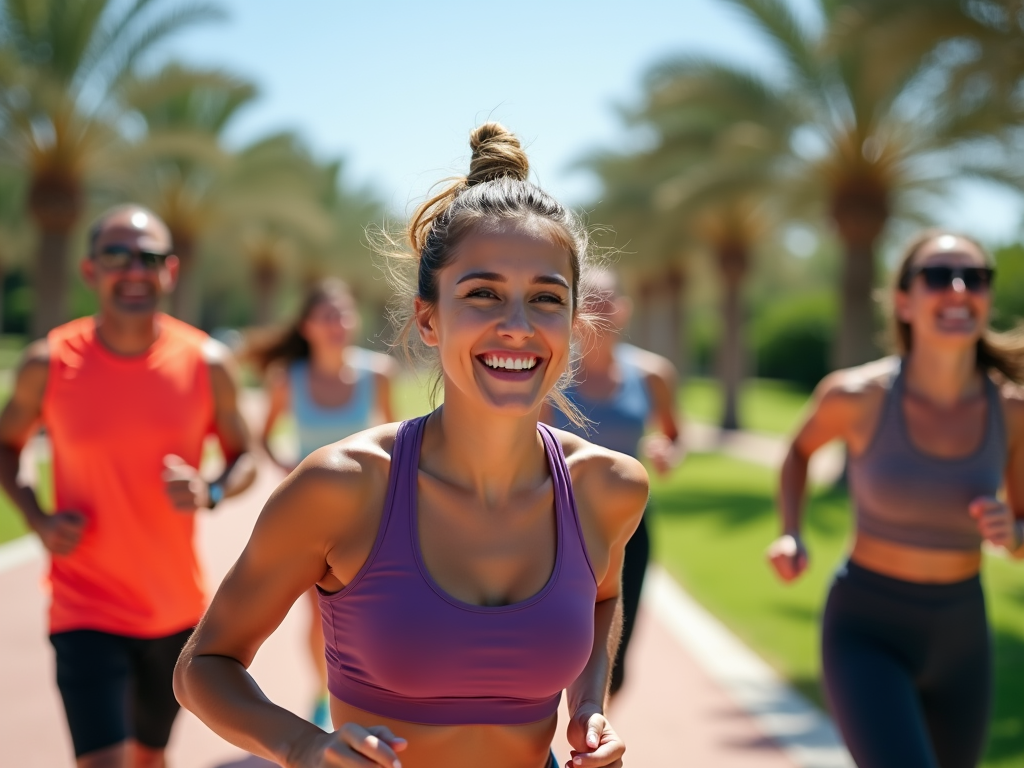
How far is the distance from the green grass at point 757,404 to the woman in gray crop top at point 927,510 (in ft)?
66.7

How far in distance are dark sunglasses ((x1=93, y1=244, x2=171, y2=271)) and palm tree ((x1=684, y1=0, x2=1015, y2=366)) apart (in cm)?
1285

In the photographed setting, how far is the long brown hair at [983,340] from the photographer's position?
12.8ft

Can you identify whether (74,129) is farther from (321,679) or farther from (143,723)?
(143,723)

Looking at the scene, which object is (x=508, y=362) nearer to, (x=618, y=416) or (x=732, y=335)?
(x=618, y=416)

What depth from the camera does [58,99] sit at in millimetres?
16797

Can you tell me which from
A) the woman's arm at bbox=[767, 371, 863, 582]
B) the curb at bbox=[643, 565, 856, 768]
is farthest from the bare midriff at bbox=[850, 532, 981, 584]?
the curb at bbox=[643, 565, 856, 768]

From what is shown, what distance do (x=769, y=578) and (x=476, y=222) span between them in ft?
25.2

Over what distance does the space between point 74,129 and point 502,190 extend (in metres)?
17.4

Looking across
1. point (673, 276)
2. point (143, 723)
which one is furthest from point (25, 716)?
point (673, 276)

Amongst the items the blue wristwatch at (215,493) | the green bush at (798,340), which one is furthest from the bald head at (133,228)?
the green bush at (798,340)

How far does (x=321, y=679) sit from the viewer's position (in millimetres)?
5348

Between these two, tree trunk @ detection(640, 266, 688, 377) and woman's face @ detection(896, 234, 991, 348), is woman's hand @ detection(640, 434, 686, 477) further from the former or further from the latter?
tree trunk @ detection(640, 266, 688, 377)

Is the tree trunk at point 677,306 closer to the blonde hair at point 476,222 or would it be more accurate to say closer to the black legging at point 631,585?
the black legging at point 631,585

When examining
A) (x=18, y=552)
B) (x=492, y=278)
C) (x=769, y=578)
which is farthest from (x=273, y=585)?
(x=18, y=552)
